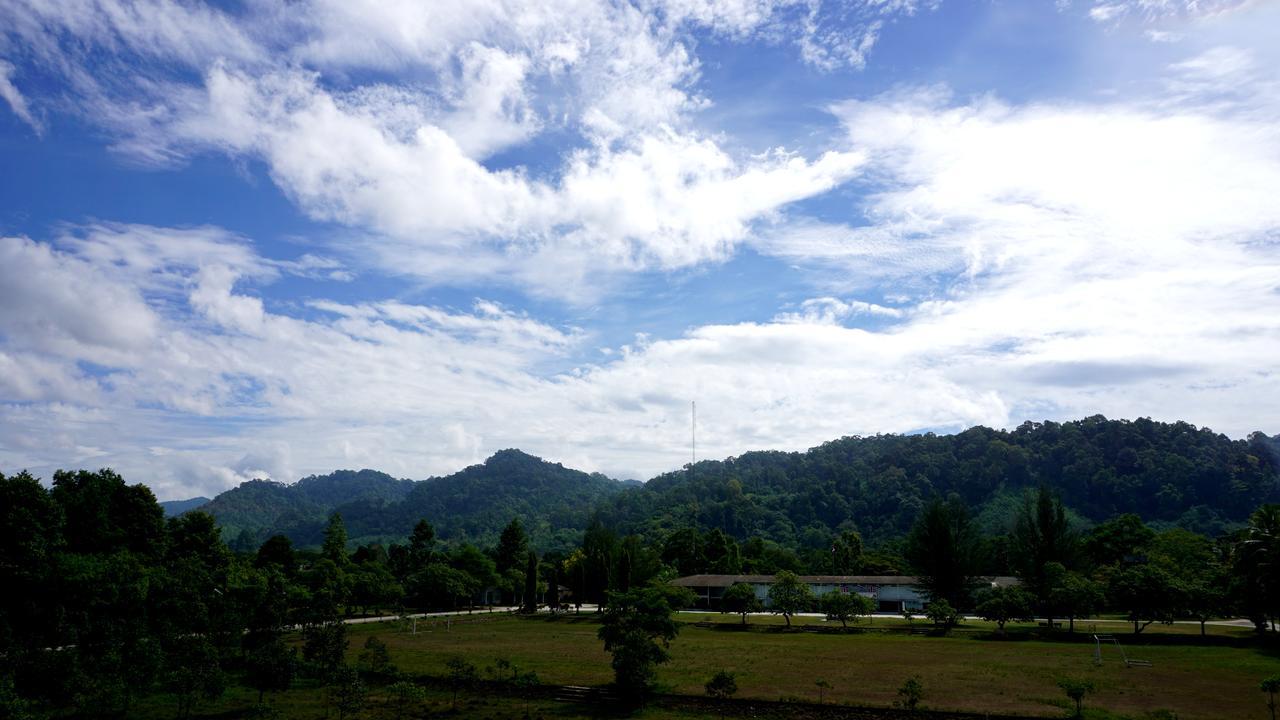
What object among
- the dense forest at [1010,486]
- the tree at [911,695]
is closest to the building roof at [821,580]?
the dense forest at [1010,486]

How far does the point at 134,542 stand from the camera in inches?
1722

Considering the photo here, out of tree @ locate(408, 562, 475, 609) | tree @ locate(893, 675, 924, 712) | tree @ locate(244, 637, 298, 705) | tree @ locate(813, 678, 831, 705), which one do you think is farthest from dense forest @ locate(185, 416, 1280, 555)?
tree @ locate(244, 637, 298, 705)

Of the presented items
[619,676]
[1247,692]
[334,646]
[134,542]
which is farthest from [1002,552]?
[134,542]

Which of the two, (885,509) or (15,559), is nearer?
(15,559)

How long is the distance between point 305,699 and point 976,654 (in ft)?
121

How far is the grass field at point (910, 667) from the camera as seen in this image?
28500mm

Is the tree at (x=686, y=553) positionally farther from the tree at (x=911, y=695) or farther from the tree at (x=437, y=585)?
the tree at (x=911, y=695)

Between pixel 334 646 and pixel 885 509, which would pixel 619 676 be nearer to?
pixel 334 646

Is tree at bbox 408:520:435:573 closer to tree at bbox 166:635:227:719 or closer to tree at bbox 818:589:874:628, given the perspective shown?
tree at bbox 818:589:874:628

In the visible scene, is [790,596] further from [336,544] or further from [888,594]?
[336,544]

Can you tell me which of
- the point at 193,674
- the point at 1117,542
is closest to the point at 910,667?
the point at 193,674

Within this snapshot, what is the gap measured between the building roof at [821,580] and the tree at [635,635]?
50.4 meters

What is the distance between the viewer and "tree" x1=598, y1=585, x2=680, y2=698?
1146 inches

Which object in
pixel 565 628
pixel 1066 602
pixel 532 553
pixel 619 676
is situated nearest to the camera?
pixel 619 676
